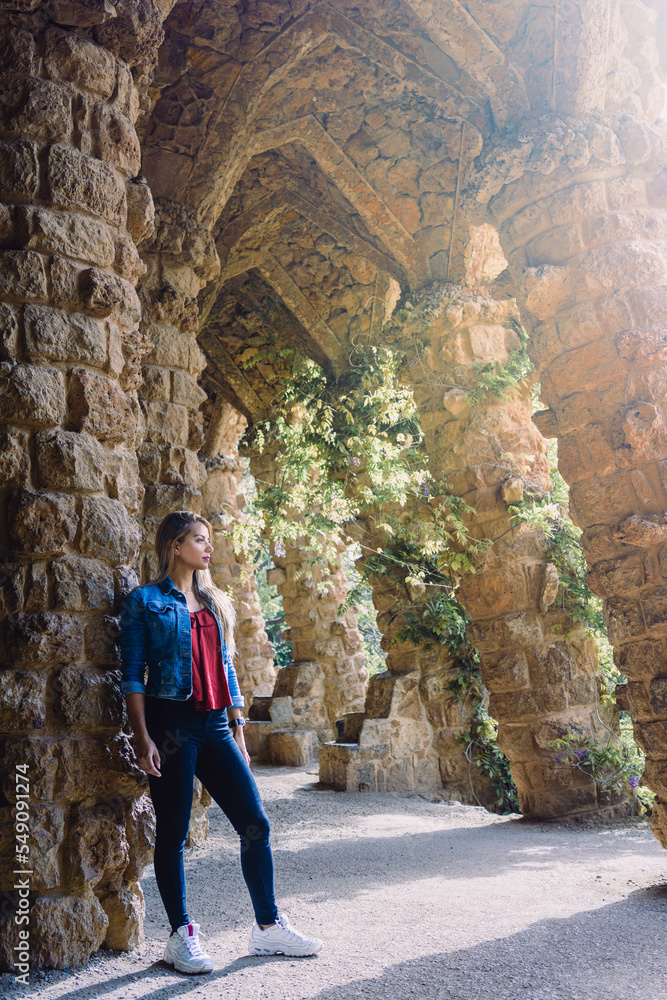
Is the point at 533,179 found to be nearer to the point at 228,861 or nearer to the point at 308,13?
the point at 308,13

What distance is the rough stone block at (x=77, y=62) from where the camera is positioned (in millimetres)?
2699

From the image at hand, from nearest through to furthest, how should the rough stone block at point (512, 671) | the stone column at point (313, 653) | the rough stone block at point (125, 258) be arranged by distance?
1. the rough stone block at point (125, 258)
2. the rough stone block at point (512, 671)
3. the stone column at point (313, 653)

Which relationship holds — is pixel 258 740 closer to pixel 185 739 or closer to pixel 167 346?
pixel 167 346

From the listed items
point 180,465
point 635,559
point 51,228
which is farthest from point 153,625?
point 180,465

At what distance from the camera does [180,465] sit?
491 cm

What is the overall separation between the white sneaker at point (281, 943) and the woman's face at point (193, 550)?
3.90 feet

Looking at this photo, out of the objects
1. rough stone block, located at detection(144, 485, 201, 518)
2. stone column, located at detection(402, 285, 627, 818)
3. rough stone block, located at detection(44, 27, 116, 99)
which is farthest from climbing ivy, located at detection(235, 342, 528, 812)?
rough stone block, located at detection(44, 27, 116, 99)

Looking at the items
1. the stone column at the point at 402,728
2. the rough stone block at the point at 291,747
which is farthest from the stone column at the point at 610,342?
the rough stone block at the point at 291,747

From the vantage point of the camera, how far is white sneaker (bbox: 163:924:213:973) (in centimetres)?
216

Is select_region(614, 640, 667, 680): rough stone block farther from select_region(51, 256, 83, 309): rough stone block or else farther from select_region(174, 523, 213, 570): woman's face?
select_region(51, 256, 83, 309): rough stone block

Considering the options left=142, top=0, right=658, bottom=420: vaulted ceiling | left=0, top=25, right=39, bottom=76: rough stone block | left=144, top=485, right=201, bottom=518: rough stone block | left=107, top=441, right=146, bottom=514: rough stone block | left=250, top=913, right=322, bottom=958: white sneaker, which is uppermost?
left=142, top=0, right=658, bottom=420: vaulted ceiling

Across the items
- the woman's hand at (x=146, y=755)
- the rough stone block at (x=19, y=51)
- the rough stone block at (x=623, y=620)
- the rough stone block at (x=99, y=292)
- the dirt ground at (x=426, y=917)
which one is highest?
the rough stone block at (x=19, y=51)

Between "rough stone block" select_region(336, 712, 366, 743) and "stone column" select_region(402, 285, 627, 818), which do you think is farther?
"rough stone block" select_region(336, 712, 366, 743)

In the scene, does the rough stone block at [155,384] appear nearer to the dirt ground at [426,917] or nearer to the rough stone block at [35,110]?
the rough stone block at [35,110]
